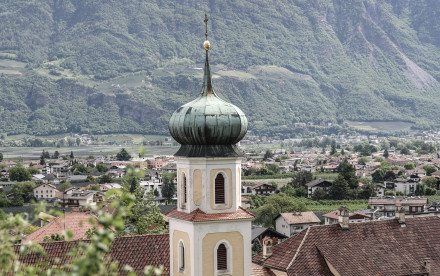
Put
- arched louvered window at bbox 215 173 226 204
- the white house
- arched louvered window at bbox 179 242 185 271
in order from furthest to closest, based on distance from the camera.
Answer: the white house
arched louvered window at bbox 179 242 185 271
arched louvered window at bbox 215 173 226 204

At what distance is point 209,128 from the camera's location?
88.7ft

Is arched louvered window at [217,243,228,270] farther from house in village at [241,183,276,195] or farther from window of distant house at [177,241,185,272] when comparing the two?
house in village at [241,183,276,195]

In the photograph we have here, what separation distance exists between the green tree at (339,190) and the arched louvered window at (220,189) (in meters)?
110

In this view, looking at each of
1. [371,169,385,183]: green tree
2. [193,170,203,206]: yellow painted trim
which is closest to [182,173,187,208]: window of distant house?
[193,170,203,206]: yellow painted trim

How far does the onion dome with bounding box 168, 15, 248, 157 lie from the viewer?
27078 millimetres

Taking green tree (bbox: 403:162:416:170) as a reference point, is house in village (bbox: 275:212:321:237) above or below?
below

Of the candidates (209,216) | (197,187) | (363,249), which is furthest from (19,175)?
(209,216)

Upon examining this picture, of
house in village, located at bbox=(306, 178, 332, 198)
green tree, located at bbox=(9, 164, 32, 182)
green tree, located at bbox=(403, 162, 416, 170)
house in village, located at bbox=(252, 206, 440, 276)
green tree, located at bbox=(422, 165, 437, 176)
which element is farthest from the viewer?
green tree, located at bbox=(403, 162, 416, 170)

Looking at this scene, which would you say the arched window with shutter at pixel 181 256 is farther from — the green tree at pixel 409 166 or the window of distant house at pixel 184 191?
the green tree at pixel 409 166

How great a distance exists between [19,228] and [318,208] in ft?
368

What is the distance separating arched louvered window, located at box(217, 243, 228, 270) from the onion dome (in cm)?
281

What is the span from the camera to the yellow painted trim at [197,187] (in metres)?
27.1

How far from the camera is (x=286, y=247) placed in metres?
40.7

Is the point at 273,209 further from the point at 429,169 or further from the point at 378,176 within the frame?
the point at 429,169
